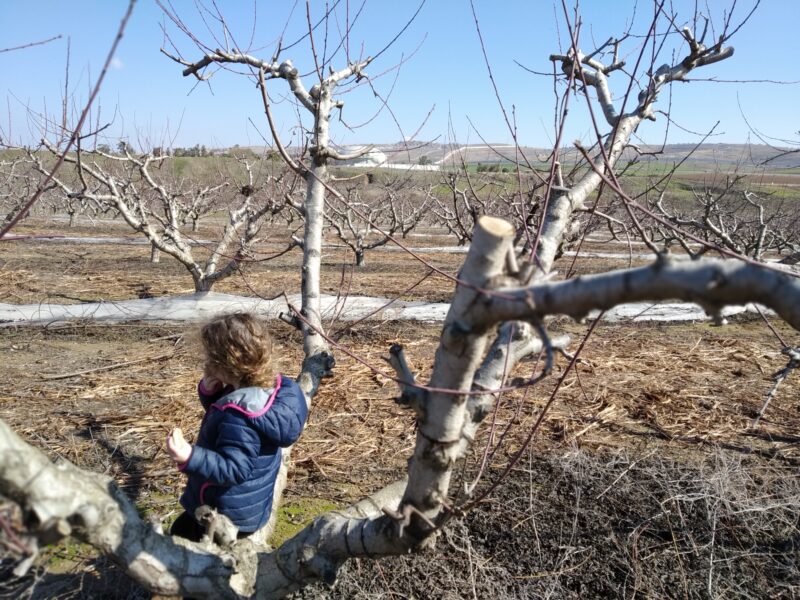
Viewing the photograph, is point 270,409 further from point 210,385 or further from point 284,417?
point 210,385

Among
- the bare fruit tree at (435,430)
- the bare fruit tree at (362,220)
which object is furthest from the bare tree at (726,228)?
the bare fruit tree at (362,220)

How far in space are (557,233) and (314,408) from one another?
9.16 ft

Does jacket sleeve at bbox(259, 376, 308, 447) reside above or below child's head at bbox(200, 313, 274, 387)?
below

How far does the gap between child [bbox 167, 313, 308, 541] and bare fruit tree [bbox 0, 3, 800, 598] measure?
→ 191 millimetres

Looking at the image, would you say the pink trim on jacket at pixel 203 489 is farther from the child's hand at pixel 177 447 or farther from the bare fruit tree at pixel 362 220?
the bare fruit tree at pixel 362 220

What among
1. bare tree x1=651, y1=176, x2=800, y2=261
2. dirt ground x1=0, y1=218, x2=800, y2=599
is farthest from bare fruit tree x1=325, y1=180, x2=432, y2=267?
bare tree x1=651, y1=176, x2=800, y2=261

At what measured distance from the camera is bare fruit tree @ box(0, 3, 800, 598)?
981 mm

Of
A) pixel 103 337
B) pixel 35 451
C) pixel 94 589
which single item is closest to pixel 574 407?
pixel 94 589

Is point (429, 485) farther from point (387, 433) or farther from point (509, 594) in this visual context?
point (387, 433)

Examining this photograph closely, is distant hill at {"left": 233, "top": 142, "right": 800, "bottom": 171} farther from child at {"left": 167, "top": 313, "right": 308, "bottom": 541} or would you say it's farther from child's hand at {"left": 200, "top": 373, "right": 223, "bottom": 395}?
child's hand at {"left": 200, "top": 373, "right": 223, "bottom": 395}

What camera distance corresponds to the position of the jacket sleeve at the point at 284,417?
1.91 metres

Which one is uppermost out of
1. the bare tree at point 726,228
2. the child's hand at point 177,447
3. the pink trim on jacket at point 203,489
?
the bare tree at point 726,228

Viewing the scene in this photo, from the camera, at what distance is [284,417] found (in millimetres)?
1943

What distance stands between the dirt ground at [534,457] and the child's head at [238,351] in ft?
0.65
